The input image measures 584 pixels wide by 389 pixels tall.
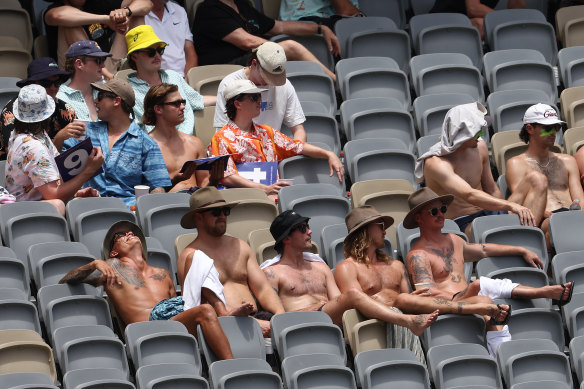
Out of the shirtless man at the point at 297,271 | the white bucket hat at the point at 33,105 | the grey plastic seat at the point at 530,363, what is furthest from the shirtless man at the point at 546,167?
the white bucket hat at the point at 33,105

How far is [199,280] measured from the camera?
329 inches

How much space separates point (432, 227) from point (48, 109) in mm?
2166

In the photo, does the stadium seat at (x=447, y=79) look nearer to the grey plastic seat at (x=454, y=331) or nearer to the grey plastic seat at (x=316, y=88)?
the grey plastic seat at (x=316, y=88)

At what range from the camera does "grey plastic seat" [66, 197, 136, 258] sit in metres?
8.90

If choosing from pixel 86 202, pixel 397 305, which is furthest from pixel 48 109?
pixel 397 305

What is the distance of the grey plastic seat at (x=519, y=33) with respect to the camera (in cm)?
1170

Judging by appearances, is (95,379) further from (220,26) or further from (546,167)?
(220,26)

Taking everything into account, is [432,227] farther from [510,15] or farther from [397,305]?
[510,15]

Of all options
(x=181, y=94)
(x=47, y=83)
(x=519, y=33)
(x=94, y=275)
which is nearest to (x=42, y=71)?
(x=47, y=83)

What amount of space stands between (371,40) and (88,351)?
4165 millimetres

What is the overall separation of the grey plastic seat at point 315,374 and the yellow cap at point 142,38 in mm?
2728

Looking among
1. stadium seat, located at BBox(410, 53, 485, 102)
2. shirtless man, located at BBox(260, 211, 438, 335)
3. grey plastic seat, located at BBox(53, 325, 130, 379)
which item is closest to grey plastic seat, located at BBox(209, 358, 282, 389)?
grey plastic seat, located at BBox(53, 325, 130, 379)

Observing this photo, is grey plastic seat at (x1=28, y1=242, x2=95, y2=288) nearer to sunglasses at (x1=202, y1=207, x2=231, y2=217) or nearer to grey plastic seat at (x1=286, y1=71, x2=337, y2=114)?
sunglasses at (x1=202, y1=207, x2=231, y2=217)

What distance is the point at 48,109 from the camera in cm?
904
